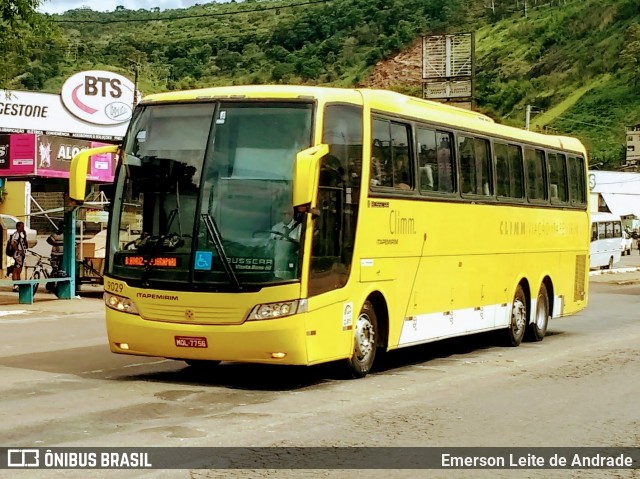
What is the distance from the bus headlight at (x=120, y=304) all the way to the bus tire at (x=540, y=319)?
336 inches

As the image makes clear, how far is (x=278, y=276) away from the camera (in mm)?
11398

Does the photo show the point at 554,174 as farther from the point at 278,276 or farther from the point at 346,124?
the point at 278,276

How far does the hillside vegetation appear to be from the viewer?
10725 cm

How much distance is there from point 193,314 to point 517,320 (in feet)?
25.4

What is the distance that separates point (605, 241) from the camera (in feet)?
172

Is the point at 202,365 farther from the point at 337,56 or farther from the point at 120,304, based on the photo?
the point at 337,56

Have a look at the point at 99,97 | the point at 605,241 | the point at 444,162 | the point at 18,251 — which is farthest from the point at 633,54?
the point at 444,162

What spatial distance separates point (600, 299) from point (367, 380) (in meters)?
20.7

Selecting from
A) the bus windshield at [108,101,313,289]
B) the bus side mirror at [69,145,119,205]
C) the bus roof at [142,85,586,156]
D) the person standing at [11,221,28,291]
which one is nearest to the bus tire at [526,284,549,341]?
the bus roof at [142,85,586,156]

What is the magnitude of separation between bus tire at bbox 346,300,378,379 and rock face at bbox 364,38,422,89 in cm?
10397

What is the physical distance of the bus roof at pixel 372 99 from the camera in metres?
12.0

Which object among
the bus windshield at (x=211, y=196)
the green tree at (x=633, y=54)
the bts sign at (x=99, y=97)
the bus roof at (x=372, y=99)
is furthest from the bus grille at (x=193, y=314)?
the green tree at (x=633, y=54)

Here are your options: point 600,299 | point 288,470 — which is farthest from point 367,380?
point 600,299

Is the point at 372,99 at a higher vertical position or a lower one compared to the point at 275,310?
higher
